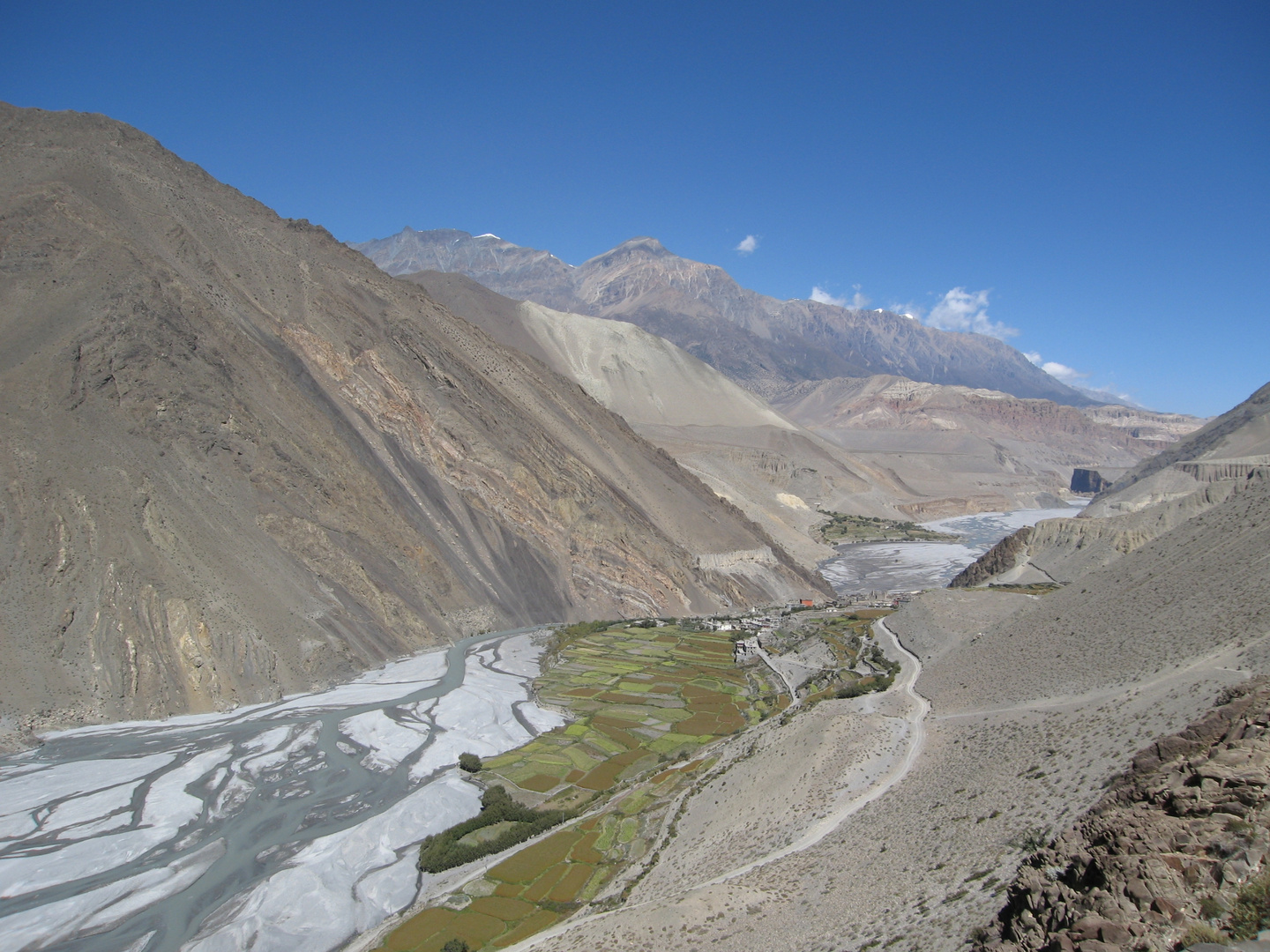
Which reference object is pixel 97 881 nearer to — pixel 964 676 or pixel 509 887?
pixel 509 887

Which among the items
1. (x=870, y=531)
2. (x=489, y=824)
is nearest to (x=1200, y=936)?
(x=489, y=824)

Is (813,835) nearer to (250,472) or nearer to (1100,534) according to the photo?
(250,472)

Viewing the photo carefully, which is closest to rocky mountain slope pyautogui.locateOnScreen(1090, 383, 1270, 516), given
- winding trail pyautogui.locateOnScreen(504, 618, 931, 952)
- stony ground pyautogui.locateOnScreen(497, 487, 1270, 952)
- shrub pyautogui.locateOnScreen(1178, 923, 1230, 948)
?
stony ground pyautogui.locateOnScreen(497, 487, 1270, 952)

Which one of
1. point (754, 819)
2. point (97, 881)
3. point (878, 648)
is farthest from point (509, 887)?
point (878, 648)

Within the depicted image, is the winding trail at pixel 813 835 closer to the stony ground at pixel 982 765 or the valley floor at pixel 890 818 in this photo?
the valley floor at pixel 890 818

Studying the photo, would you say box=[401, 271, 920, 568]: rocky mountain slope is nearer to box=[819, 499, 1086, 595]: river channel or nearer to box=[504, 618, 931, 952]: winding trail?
box=[819, 499, 1086, 595]: river channel

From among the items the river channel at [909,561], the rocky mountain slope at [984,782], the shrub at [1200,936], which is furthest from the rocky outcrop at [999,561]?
the shrub at [1200,936]
